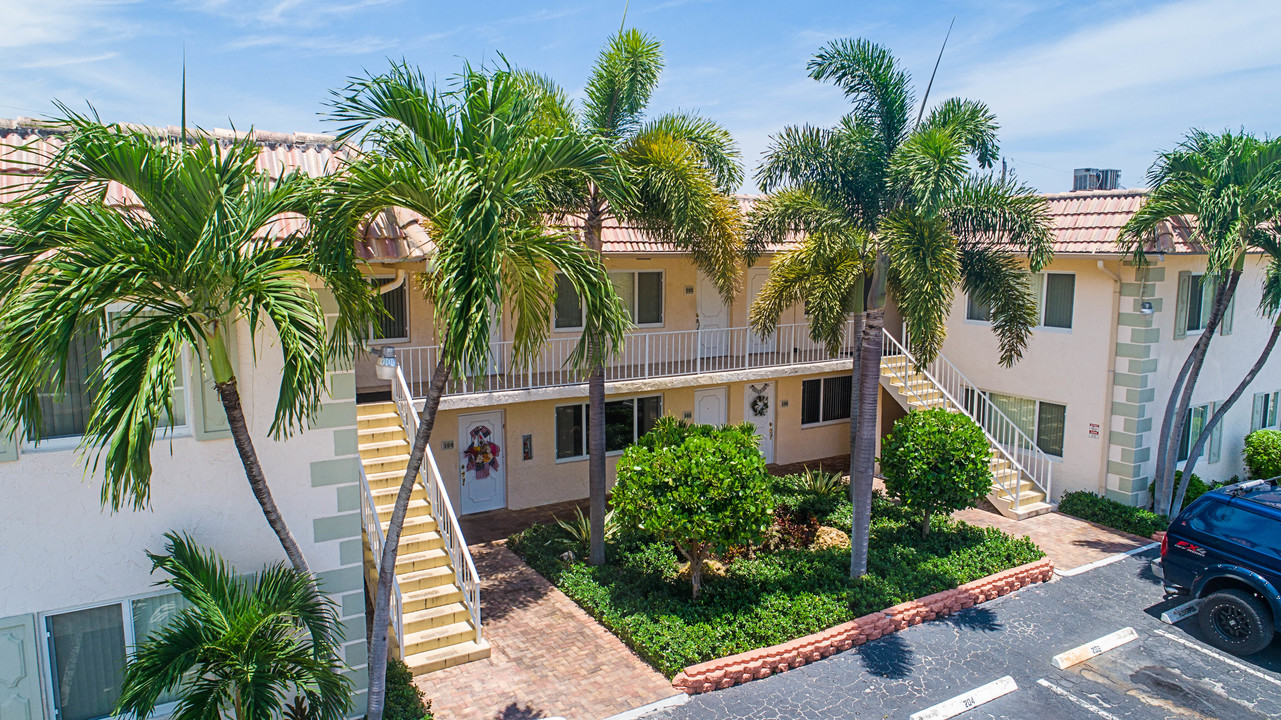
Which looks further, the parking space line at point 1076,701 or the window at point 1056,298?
the window at point 1056,298

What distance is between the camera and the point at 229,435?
24.9ft

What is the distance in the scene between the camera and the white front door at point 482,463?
15.6 m

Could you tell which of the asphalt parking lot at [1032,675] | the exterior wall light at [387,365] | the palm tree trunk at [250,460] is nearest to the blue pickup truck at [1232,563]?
the asphalt parking lot at [1032,675]

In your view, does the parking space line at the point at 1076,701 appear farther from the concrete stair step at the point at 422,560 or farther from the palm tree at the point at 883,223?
the concrete stair step at the point at 422,560

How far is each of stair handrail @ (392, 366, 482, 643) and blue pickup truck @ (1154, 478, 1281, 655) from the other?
378 inches

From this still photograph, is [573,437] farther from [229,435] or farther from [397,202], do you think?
[397,202]

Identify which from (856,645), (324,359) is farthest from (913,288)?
(324,359)

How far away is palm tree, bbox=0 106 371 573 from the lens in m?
5.56

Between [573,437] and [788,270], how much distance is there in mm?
5774

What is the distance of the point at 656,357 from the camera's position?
16391mm

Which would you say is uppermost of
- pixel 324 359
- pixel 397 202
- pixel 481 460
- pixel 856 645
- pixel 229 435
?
pixel 397 202

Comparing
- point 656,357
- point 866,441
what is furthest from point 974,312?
point 866,441

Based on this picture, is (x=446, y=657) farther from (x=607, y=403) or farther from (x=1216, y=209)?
(x=1216, y=209)

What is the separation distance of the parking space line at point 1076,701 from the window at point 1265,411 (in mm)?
12710
